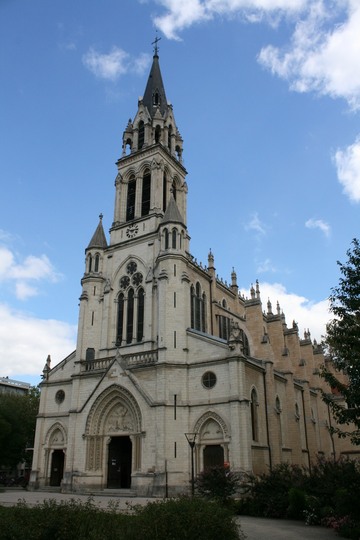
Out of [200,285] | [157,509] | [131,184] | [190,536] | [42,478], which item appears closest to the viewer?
[190,536]

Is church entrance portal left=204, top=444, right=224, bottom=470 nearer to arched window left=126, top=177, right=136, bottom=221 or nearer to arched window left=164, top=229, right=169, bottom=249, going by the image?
arched window left=164, top=229, right=169, bottom=249

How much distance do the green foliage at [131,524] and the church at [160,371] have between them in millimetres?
14184

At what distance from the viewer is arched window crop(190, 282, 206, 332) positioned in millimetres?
35344

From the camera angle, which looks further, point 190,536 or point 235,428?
point 235,428

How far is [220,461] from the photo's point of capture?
28.2 m

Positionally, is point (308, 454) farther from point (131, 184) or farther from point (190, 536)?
point (190, 536)

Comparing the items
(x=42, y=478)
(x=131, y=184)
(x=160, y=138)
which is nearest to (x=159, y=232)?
(x=131, y=184)

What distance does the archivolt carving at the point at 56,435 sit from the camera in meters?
34.7

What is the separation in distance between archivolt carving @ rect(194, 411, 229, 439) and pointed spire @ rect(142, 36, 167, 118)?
92.2ft

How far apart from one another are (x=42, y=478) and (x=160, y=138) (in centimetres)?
2965

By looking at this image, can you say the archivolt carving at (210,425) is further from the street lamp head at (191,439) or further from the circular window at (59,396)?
the circular window at (59,396)

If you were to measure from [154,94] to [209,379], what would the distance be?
29147 millimetres

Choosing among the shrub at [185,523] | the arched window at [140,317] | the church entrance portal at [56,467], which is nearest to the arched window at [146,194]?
the arched window at [140,317]

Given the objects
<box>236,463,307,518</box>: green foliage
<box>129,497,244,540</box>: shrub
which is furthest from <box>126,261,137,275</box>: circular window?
<box>129,497,244,540</box>: shrub
